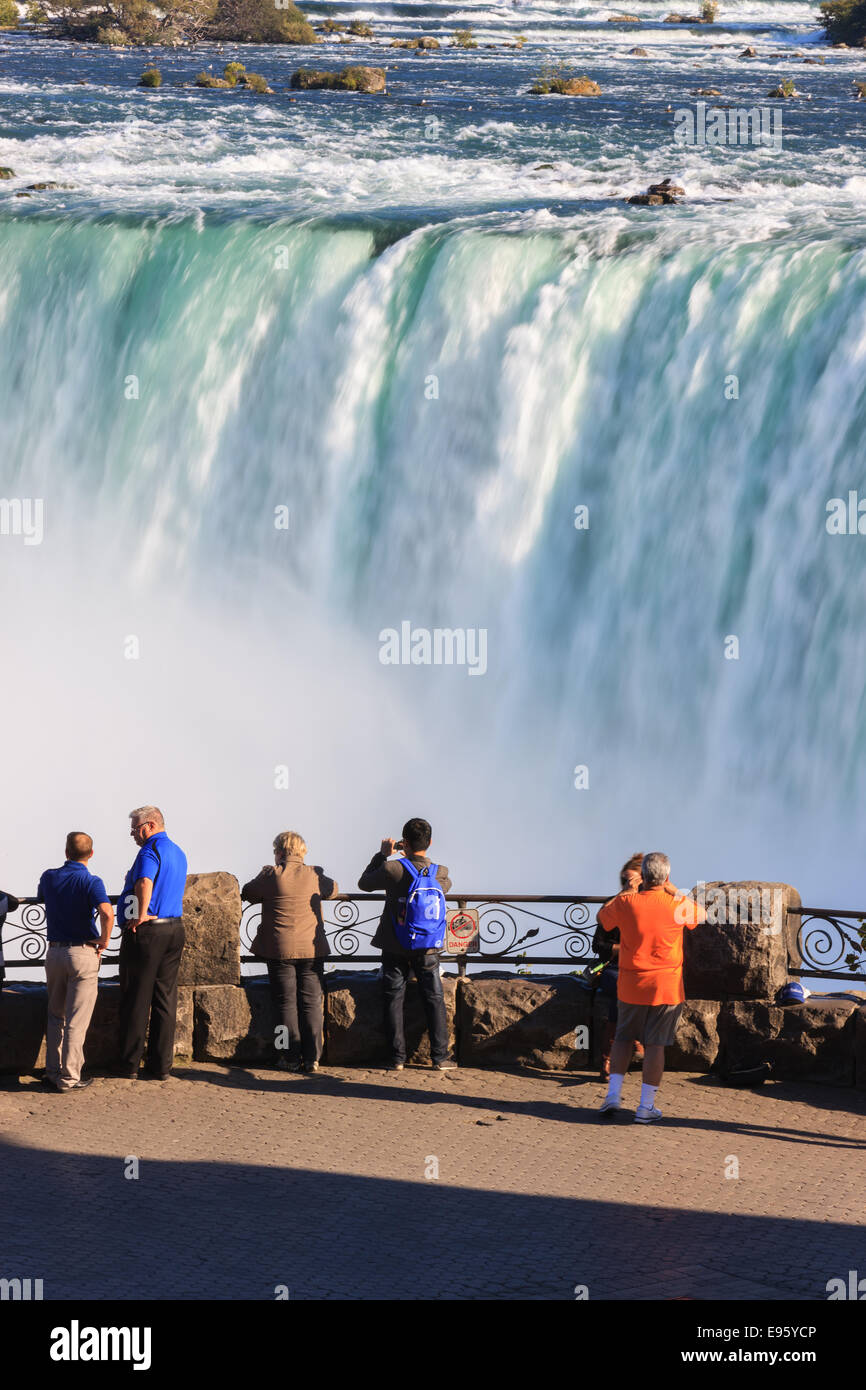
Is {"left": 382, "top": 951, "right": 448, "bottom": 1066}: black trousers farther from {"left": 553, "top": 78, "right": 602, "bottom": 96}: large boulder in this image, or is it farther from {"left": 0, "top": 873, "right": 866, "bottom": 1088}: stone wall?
{"left": 553, "top": 78, "right": 602, "bottom": 96}: large boulder

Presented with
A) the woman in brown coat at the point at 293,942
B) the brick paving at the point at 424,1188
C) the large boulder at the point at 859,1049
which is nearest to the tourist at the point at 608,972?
the brick paving at the point at 424,1188

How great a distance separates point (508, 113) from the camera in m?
32.8

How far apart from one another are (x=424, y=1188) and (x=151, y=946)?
227 centimetres

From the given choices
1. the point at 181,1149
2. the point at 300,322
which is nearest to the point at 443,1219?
the point at 181,1149

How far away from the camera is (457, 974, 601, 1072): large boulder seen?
10133 millimetres

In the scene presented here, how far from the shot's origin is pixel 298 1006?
→ 10.1 metres

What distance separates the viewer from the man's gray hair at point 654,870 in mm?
9359

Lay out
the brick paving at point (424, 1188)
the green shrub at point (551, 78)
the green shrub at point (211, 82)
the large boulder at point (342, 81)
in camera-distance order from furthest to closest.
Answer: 1. the green shrub at point (211, 82)
2. the large boulder at point (342, 81)
3. the green shrub at point (551, 78)
4. the brick paving at point (424, 1188)

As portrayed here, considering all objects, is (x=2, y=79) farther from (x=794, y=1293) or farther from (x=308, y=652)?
(x=794, y=1293)

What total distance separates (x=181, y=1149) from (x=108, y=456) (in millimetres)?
13945

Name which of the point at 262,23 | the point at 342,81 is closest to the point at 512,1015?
the point at 342,81

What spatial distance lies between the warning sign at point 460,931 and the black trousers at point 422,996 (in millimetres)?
370

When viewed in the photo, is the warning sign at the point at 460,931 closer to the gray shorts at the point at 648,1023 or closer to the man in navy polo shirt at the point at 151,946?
the gray shorts at the point at 648,1023

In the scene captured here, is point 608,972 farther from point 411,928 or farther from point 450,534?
point 450,534
